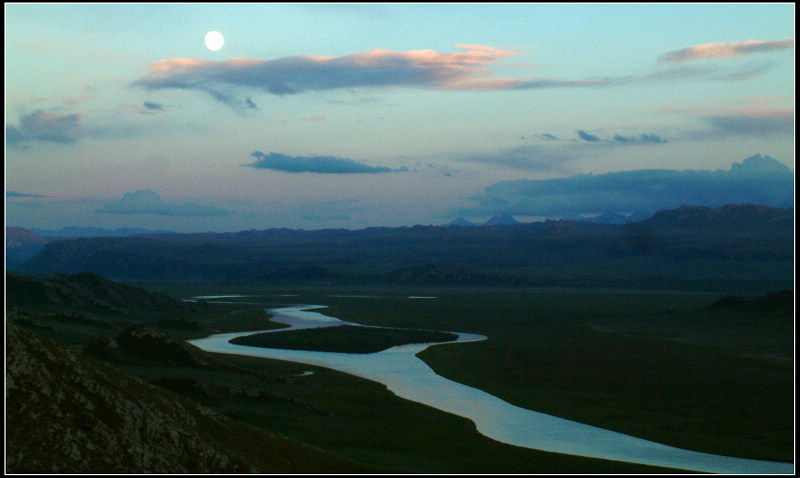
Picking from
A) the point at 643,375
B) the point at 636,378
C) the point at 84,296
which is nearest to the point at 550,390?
the point at 636,378

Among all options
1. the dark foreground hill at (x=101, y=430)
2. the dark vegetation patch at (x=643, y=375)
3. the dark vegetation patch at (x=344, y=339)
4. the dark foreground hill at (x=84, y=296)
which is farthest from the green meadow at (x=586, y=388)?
the dark foreground hill at (x=84, y=296)

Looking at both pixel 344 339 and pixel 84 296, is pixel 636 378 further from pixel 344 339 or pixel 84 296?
pixel 84 296

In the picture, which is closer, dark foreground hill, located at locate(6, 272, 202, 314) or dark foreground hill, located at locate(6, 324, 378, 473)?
dark foreground hill, located at locate(6, 324, 378, 473)

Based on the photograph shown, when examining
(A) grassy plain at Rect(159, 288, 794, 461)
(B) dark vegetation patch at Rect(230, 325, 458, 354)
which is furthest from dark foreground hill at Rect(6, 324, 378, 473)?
(B) dark vegetation patch at Rect(230, 325, 458, 354)

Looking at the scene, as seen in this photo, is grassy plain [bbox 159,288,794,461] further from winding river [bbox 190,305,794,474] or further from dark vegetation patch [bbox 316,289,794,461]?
winding river [bbox 190,305,794,474]

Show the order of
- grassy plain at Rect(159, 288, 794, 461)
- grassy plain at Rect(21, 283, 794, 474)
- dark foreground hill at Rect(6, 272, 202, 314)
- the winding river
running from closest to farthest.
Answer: the winding river < grassy plain at Rect(21, 283, 794, 474) < grassy plain at Rect(159, 288, 794, 461) < dark foreground hill at Rect(6, 272, 202, 314)

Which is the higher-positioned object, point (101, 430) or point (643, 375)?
point (101, 430)

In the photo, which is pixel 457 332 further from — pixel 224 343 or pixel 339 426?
pixel 339 426
